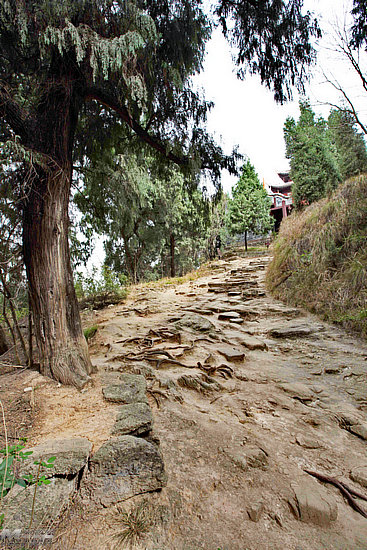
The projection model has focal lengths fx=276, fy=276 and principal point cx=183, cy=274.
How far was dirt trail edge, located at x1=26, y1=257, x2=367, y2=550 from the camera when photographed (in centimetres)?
142

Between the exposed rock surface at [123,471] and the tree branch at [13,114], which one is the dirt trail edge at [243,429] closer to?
the exposed rock surface at [123,471]

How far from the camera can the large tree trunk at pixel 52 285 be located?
106 inches

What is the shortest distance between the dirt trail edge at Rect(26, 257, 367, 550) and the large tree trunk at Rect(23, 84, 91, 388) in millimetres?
363

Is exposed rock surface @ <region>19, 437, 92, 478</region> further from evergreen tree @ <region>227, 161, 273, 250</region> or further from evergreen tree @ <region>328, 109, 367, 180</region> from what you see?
evergreen tree @ <region>227, 161, 273, 250</region>

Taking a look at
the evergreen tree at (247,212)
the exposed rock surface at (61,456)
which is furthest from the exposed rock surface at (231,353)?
the evergreen tree at (247,212)

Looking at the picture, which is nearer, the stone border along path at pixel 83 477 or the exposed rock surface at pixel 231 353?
the stone border along path at pixel 83 477

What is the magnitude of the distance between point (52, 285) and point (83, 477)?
1805 mm

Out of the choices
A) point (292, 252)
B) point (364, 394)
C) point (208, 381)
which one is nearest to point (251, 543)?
point (208, 381)

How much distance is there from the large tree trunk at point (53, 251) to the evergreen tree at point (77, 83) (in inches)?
0.4

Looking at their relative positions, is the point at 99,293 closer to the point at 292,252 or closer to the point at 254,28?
the point at 292,252

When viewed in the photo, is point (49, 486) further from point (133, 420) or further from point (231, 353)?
point (231, 353)

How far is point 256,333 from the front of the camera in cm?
511

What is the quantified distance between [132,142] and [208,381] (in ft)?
12.6

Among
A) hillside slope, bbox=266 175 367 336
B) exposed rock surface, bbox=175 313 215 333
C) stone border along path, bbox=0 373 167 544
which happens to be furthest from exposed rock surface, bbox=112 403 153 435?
hillside slope, bbox=266 175 367 336
